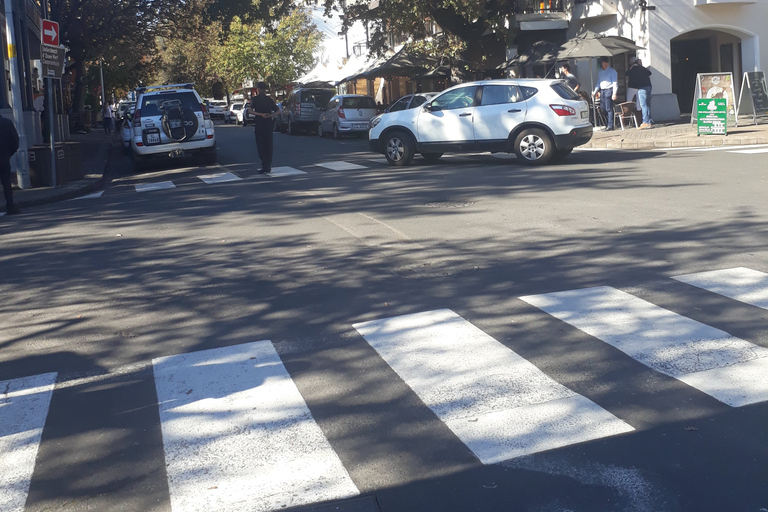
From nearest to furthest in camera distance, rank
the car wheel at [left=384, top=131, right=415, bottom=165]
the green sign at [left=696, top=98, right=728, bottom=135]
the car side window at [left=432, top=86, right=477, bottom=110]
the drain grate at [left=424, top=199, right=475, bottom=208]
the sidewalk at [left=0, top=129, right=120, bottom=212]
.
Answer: the drain grate at [left=424, top=199, right=475, bottom=208] < the sidewalk at [left=0, top=129, right=120, bottom=212] < the car side window at [left=432, top=86, right=477, bottom=110] < the car wheel at [left=384, top=131, right=415, bottom=165] < the green sign at [left=696, top=98, right=728, bottom=135]

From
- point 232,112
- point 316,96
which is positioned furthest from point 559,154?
point 232,112

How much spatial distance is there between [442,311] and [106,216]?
758cm

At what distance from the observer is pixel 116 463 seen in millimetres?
4133

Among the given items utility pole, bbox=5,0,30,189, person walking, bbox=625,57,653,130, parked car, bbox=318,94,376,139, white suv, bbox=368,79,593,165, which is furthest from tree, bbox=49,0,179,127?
white suv, bbox=368,79,593,165

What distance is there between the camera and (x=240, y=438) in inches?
169

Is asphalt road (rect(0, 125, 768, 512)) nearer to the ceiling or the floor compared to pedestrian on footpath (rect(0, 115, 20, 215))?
nearer to the floor

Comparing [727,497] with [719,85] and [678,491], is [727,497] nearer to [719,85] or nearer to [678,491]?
[678,491]

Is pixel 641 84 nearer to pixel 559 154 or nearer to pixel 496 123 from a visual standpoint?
pixel 559 154

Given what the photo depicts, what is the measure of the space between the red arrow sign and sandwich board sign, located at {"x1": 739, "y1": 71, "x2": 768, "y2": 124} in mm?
16054

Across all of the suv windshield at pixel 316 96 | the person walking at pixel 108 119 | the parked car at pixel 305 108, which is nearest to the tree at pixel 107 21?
the person walking at pixel 108 119

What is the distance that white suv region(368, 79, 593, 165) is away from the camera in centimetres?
1584

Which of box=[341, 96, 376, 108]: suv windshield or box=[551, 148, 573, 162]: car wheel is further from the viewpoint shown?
box=[341, 96, 376, 108]: suv windshield

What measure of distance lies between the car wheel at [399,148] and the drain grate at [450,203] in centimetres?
551

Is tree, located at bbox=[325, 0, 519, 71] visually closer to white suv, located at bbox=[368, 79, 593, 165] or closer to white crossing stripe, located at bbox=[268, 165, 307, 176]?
white suv, located at bbox=[368, 79, 593, 165]
